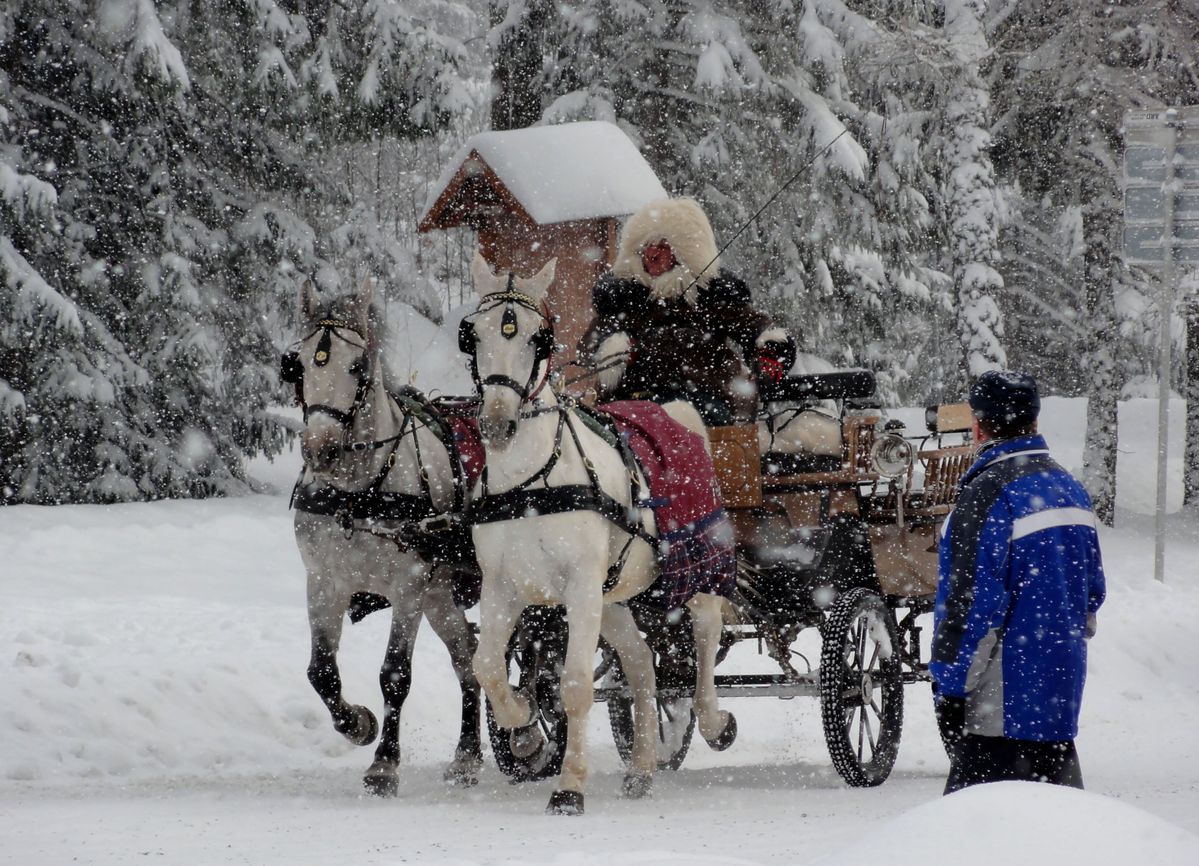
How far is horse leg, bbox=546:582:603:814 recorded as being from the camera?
256 inches

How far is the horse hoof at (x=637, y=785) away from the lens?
741 centimetres

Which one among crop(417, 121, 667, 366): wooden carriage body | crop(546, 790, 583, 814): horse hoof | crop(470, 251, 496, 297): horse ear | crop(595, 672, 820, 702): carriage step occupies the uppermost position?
crop(417, 121, 667, 366): wooden carriage body

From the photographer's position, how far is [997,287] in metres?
20.9

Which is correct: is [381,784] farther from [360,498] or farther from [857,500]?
[857,500]

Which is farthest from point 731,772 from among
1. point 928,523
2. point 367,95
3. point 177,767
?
point 367,95

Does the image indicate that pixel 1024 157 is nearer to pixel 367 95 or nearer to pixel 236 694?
pixel 367 95

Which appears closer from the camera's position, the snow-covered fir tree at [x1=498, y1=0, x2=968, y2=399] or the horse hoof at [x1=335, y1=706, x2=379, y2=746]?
the horse hoof at [x1=335, y1=706, x2=379, y2=746]

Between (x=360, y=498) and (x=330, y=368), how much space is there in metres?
0.63

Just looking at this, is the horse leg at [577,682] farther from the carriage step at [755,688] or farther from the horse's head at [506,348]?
the carriage step at [755,688]

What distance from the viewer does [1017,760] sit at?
4980 mm

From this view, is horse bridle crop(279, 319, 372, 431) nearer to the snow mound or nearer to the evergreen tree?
the snow mound

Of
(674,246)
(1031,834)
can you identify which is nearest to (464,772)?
(674,246)

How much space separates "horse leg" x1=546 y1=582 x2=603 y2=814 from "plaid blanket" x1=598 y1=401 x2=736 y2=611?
2.18ft

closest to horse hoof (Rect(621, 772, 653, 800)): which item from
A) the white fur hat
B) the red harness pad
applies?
the red harness pad
